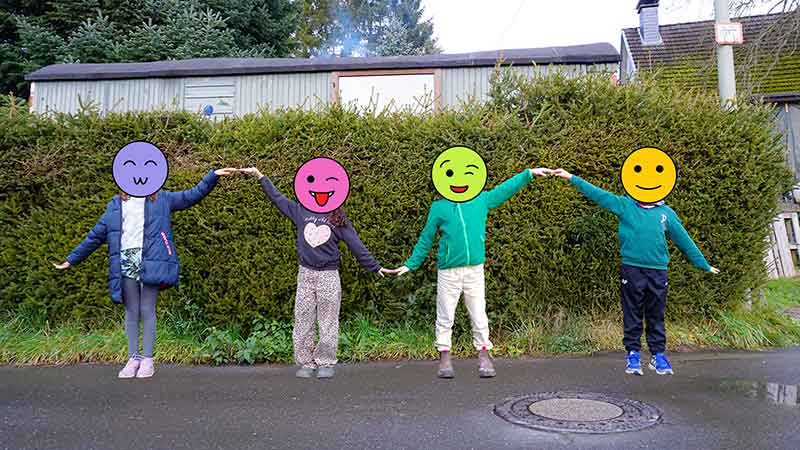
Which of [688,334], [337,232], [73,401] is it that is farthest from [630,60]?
[73,401]

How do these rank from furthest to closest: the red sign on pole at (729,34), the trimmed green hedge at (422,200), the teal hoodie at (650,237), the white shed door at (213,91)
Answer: the white shed door at (213,91), the red sign on pole at (729,34), the trimmed green hedge at (422,200), the teal hoodie at (650,237)

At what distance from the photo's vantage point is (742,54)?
12.9 meters

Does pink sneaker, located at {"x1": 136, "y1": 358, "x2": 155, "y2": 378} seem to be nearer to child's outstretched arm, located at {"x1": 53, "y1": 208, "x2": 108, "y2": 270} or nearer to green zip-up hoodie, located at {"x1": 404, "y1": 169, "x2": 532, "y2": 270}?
child's outstretched arm, located at {"x1": 53, "y1": 208, "x2": 108, "y2": 270}

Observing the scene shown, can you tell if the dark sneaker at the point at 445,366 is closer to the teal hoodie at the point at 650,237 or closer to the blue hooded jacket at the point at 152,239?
the teal hoodie at the point at 650,237

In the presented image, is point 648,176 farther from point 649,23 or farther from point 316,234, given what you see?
point 649,23

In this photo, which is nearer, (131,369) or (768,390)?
(768,390)

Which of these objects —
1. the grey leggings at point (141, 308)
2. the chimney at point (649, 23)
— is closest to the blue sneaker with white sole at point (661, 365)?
the grey leggings at point (141, 308)

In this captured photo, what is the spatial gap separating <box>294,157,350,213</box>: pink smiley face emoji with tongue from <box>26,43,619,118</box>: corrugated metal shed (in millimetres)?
4851

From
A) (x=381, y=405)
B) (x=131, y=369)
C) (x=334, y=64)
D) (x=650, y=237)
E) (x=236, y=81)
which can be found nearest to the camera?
(x=381, y=405)

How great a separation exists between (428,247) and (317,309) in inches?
40.7

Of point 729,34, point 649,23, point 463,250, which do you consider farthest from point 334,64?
point 649,23

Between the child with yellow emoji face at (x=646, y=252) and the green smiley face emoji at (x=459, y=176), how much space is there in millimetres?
677

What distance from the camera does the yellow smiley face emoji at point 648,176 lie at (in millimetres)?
4797

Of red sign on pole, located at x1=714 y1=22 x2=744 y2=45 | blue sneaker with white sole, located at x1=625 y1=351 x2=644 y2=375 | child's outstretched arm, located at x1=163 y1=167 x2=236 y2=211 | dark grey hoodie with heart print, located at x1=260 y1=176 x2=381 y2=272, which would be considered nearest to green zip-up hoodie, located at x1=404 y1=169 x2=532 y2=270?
dark grey hoodie with heart print, located at x1=260 y1=176 x2=381 y2=272
